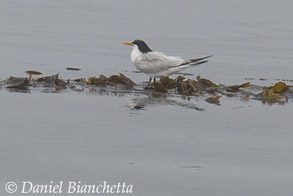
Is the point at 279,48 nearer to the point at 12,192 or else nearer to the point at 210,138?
the point at 210,138

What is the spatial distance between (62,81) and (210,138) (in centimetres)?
358

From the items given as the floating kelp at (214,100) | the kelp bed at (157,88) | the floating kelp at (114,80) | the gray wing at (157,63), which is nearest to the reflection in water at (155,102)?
the kelp bed at (157,88)

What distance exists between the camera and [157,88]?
474 inches

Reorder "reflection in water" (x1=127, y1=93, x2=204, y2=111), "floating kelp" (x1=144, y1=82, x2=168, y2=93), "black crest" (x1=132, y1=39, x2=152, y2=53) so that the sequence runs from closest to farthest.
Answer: "reflection in water" (x1=127, y1=93, x2=204, y2=111) → "floating kelp" (x1=144, y1=82, x2=168, y2=93) → "black crest" (x1=132, y1=39, x2=152, y2=53)

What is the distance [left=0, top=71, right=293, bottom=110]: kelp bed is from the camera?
1176 centimetres

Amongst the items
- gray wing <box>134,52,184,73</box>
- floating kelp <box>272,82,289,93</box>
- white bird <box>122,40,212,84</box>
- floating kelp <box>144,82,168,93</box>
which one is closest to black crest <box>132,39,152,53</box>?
white bird <box>122,40,212,84</box>

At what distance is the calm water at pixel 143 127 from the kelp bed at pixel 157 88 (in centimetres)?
29

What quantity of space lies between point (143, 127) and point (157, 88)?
8.69ft

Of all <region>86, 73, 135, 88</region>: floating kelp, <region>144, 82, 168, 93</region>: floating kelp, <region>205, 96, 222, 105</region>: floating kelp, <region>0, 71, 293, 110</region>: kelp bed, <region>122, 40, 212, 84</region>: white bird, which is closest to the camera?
<region>205, 96, 222, 105</region>: floating kelp

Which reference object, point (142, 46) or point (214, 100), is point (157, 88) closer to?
point (214, 100)

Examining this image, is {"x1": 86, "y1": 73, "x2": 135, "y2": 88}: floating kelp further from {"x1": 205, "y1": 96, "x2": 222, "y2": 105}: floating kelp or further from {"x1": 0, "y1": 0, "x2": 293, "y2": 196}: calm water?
{"x1": 205, "y1": 96, "x2": 222, "y2": 105}: floating kelp

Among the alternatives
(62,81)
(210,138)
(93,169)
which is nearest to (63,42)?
(62,81)

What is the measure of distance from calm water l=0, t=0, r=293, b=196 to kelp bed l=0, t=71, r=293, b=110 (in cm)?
29

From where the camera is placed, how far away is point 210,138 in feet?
29.8
